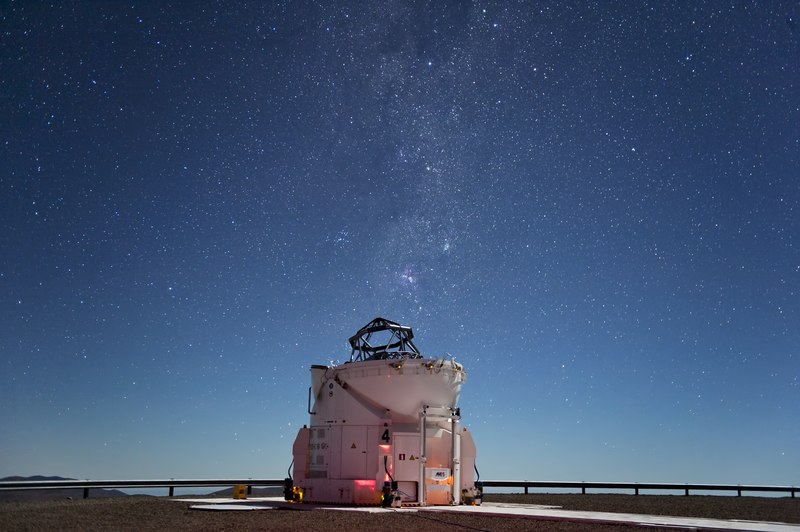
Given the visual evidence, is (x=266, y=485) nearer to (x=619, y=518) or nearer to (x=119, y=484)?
(x=119, y=484)

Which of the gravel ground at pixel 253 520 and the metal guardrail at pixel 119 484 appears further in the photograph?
the metal guardrail at pixel 119 484

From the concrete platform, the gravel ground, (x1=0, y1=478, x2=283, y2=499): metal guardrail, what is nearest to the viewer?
the gravel ground

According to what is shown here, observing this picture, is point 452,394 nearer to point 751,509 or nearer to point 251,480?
point 751,509

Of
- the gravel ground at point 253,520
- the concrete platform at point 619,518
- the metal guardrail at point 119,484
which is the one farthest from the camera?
the metal guardrail at point 119,484

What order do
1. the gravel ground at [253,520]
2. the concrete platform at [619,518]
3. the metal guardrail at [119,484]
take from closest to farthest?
the gravel ground at [253,520] < the concrete platform at [619,518] < the metal guardrail at [119,484]

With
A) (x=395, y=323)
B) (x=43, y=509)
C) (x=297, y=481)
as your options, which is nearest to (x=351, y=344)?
(x=395, y=323)

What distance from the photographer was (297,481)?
104 feet

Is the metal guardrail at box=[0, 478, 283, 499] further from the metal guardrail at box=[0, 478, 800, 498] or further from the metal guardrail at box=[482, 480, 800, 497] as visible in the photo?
the metal guardrail at box=[482, 480, 800, 497]

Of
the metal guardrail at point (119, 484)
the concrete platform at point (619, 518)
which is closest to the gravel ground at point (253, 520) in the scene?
the concrete platform at point (619, 518)

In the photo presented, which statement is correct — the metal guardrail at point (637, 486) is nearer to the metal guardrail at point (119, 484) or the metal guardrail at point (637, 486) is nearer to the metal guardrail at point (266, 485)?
the metal guardrail at point (266, 485)

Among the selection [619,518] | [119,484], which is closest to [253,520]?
[619,518]

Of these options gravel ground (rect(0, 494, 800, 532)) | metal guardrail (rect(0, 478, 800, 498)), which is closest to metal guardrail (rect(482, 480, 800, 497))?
metal guardrail (rect(0, 478, 800, 498))

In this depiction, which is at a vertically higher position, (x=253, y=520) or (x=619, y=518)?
(x=619, y=518)

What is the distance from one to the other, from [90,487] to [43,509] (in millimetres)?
10180
